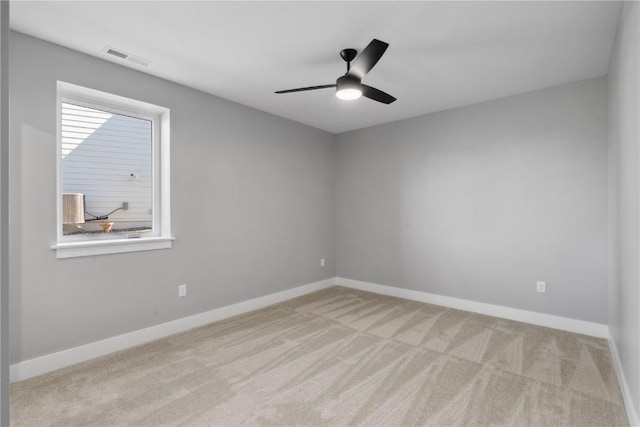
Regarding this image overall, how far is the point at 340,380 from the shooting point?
2.32 m

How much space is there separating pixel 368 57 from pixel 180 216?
233cm

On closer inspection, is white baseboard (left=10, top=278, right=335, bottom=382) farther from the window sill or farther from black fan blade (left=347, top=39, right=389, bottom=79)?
black fan blade (left=347, top=39, right=389, bottom=79)

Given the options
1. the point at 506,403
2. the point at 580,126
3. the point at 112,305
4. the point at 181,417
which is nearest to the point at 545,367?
the point at 506,403

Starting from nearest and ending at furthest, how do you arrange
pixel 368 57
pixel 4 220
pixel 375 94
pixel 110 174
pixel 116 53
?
pixel 4 220 → pixel 368 57 → pixel 116 53 → pixel 375 94 → pixel 110 174

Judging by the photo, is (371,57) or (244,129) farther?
(244,129)

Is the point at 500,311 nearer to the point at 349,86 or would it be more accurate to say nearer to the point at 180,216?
the point at 349,86

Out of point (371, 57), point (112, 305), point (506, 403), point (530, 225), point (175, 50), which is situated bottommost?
point (506, 403)

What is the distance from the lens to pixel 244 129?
388 centimetres

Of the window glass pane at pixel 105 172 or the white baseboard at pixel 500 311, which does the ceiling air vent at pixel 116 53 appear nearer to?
the window glass pane at pixel 105 172

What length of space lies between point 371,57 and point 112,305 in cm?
292

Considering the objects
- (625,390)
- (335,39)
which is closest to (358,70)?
(335,39)

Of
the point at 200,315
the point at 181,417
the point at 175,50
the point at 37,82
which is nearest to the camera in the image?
the point at 181,417

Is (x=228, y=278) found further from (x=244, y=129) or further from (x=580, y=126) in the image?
(x=580, y=126)

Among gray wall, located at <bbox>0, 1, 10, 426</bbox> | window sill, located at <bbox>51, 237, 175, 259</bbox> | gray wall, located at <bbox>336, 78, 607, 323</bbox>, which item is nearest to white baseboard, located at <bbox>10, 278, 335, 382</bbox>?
window sill, located at <bbox>51, 237, 175, 259</bbox>
